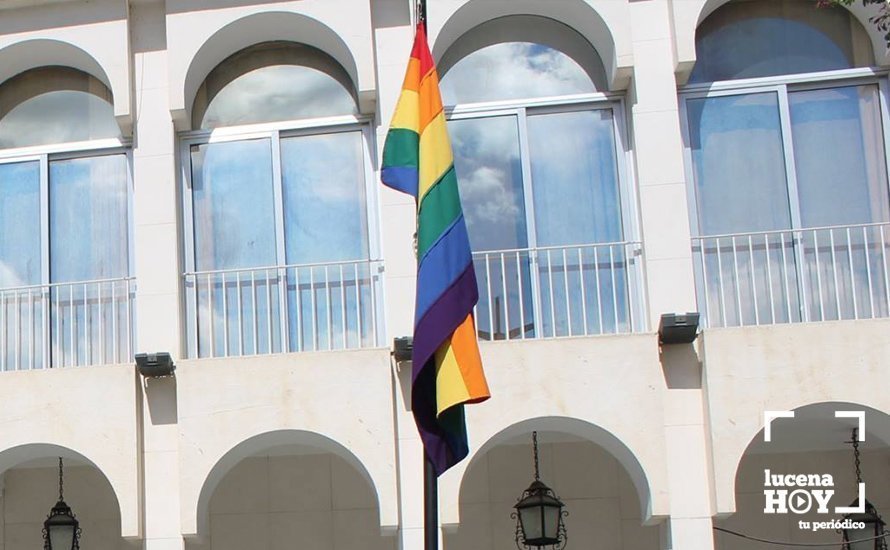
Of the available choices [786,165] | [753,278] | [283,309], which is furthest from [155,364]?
[786,165]

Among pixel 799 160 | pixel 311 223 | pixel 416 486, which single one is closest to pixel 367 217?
pixel 311 223

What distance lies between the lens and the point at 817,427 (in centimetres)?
1296

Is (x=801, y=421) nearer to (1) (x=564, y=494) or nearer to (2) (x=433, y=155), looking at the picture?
(1) (x=564, y=494)

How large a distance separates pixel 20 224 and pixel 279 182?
2.54 m

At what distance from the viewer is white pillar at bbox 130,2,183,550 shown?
12477 millimetres

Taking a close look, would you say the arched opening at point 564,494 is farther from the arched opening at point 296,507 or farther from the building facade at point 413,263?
the arched opening at point 296,507

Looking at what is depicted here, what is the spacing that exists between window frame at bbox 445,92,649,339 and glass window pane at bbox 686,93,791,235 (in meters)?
0.63

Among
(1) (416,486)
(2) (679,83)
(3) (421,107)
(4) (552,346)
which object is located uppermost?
(2) (679,83)

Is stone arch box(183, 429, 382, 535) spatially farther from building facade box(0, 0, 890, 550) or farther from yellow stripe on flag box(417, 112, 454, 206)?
yellow stripe on flag box(417, 112, 454, 206)

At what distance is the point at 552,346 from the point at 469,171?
86.9 inches

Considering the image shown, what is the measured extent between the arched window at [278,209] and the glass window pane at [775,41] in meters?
3.40

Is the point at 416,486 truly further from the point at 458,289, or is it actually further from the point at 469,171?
the point at 458,289

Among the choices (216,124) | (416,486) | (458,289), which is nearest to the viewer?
(458,289)

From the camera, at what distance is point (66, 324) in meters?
13.7
